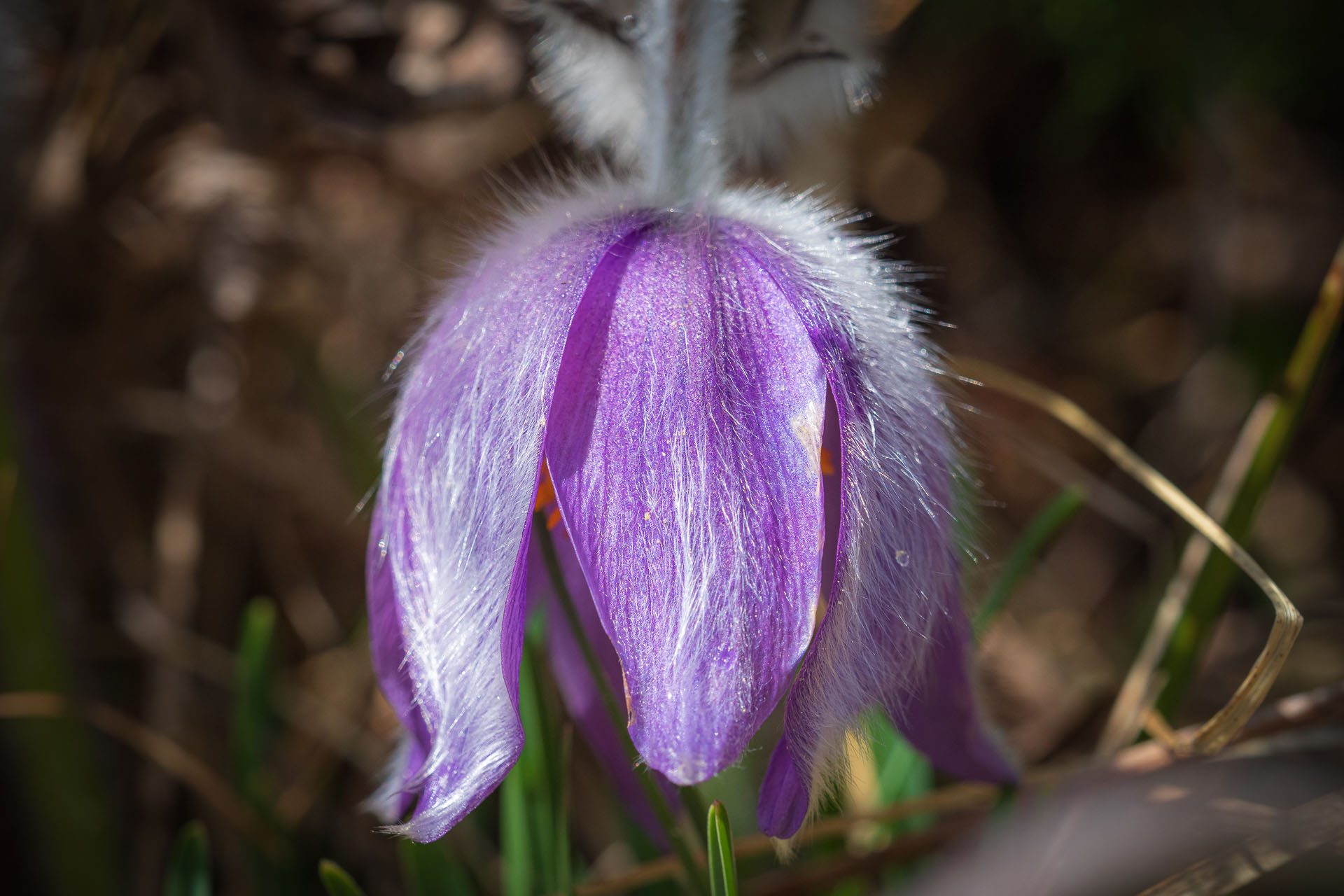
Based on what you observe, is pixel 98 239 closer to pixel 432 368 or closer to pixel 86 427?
pixel 86 427

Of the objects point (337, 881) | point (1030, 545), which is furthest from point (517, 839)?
point (1030, 545)

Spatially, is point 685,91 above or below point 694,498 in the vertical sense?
above

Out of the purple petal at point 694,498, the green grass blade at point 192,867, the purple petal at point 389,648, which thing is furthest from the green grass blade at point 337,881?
the purple petal at point 694,498

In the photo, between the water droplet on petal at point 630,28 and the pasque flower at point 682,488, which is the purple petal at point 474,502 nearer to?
the pasque flower at point 682,488

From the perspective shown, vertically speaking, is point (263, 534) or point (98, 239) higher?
point (98, 239)

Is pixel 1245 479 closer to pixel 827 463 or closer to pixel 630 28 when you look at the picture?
pixel 827 463

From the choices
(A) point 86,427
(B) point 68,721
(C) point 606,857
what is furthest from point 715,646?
(A) point 86,427
